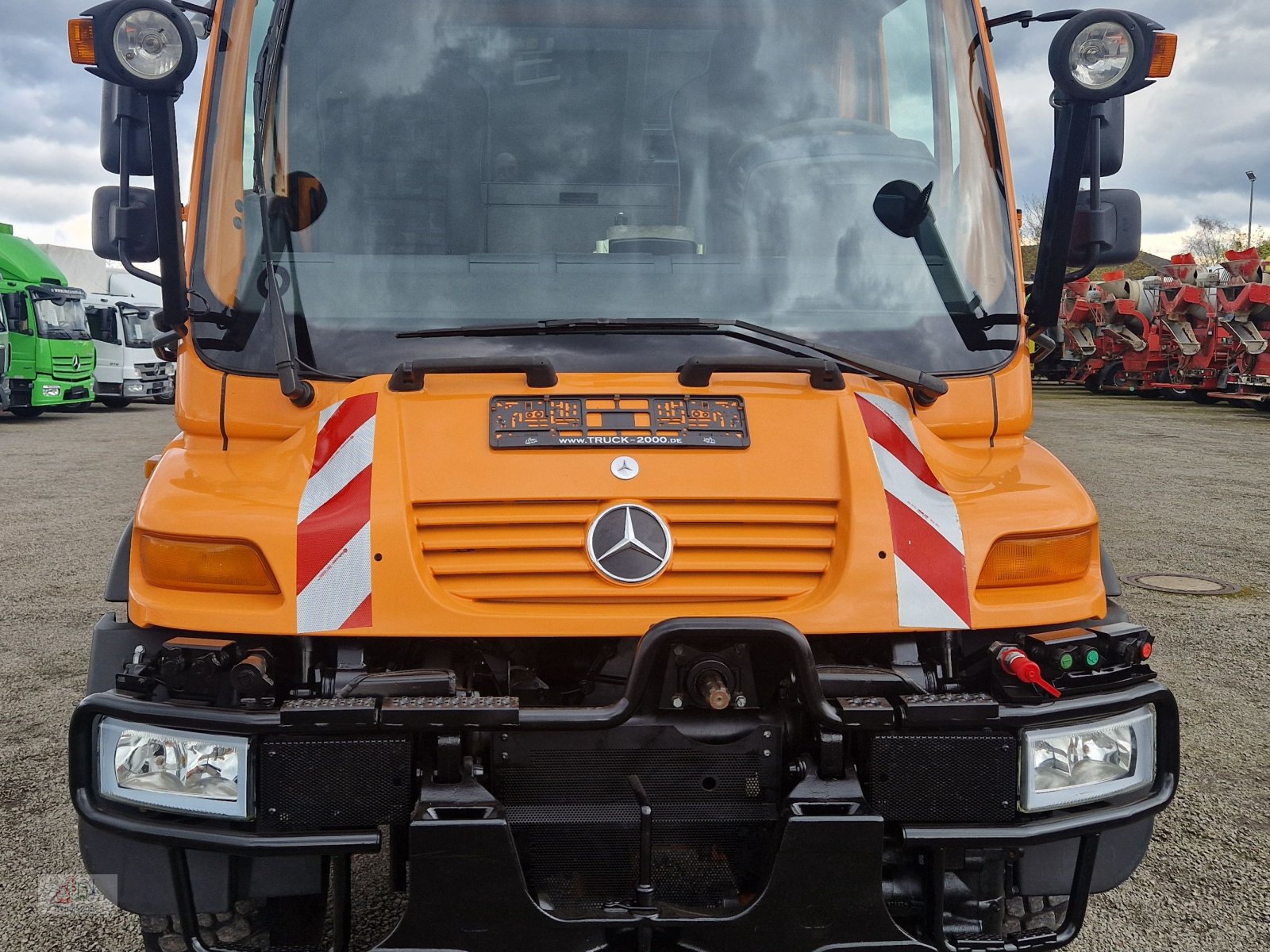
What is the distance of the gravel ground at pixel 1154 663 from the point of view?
305 centimetres

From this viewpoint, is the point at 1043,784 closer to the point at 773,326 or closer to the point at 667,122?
the point at 773,326

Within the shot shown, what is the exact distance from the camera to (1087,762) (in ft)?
7.24

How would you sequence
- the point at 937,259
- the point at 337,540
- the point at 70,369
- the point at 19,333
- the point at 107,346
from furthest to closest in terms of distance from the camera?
the point at 107,346 → the point at 70,369 → the point at 19,333 → the point at 937,259 → the point at 337,540

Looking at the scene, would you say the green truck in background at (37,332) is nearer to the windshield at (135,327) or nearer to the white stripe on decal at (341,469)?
the windshield at (135,327)

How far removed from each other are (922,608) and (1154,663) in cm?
376

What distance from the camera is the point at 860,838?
201 cm

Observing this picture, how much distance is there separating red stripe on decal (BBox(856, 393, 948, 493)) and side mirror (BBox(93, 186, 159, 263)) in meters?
1.74

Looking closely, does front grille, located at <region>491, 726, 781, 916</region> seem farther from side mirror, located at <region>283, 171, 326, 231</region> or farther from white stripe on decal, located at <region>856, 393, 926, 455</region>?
→ side mirror, located at <region>283, 171, 326, 231</region>

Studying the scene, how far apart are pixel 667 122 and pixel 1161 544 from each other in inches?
273

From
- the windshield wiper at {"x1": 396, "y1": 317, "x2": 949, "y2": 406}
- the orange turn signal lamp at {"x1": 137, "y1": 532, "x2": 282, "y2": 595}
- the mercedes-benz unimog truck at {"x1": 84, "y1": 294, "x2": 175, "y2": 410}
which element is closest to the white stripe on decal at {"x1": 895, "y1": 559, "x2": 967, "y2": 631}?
the windshield wiper at {"x1": 396, "y1": 317, "x2": 949, "y2": 406}

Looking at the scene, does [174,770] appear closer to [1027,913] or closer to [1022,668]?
[1022,668]

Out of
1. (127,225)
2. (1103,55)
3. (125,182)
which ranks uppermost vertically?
(1103,55)

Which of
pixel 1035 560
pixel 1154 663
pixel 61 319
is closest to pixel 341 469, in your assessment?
pixel 1035 560

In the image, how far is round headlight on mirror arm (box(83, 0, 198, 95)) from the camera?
2.49 meters
